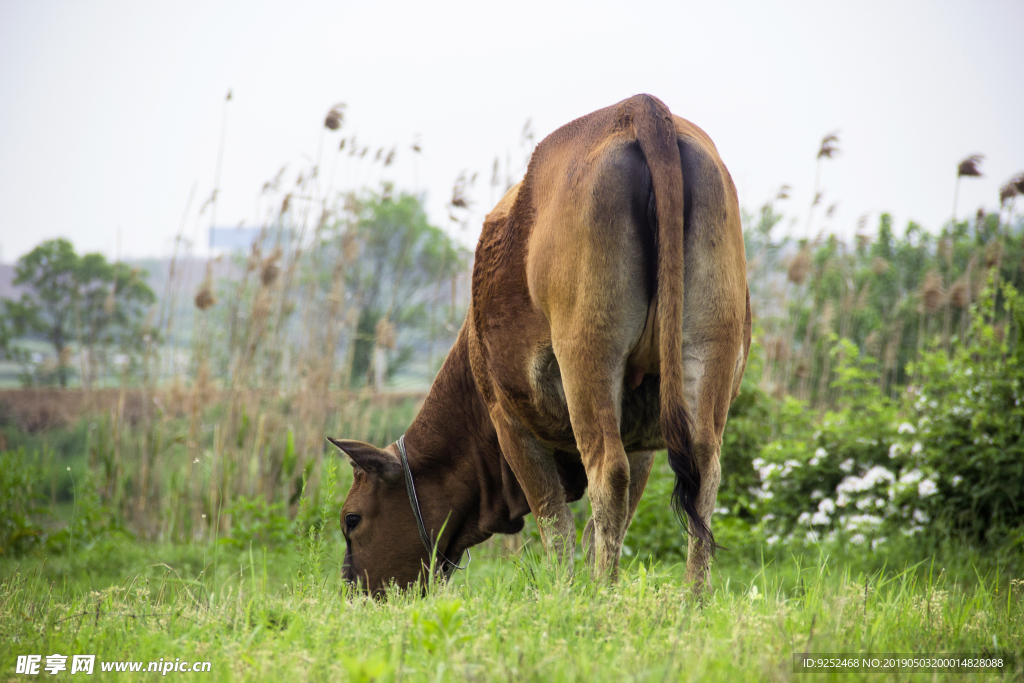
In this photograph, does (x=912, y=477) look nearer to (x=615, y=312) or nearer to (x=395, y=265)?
(x=615, y=312)

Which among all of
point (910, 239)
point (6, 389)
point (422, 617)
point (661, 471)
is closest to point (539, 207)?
point (422, 617)

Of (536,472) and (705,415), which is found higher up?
(705,415)

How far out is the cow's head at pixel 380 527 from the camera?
3516 millimetres

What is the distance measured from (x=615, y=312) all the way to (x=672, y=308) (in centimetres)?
20

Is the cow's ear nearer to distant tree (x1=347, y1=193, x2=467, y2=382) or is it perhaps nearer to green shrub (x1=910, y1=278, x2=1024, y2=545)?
green shrub (x1=910, y1=278, x2=1024, y2=545)

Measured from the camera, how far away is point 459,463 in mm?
3553

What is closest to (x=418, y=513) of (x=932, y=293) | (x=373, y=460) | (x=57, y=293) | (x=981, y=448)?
(x=373, y=460)

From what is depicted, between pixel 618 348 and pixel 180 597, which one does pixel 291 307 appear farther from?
pixel 618 348

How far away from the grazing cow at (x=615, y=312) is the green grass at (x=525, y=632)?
0.96 feet

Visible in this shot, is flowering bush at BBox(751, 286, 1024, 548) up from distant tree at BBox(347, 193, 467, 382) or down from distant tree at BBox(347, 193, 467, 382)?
down

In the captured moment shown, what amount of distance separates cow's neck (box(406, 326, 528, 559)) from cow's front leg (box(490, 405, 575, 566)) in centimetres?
48

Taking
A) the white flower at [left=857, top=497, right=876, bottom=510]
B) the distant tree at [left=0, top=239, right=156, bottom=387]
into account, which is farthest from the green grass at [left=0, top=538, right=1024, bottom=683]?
the distant tree at [left=0, top=239, right=156, bottom=387]

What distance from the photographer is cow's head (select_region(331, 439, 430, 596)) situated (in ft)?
11.5

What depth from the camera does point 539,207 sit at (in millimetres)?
2564
